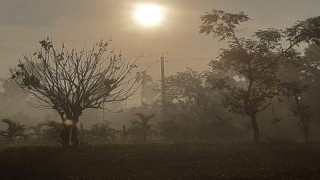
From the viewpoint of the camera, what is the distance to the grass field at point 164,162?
14281 millimetres

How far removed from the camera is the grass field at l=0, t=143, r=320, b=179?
14281mm

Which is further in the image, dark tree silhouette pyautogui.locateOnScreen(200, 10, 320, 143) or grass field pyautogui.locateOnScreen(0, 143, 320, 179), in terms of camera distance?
dark tree silhouette pyautogui.locateOnScreen(200, 10, 320, 143)

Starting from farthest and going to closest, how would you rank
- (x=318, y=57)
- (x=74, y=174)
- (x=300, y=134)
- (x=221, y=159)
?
1. (x=318, y=57)
2. (x=300, y=134)
3. (x=221, y=159)
4. (x=74, y=174)

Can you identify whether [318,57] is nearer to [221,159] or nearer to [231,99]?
[231,99]

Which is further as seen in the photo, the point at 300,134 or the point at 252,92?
the point at 300,134

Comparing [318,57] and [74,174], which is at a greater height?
[318,57]

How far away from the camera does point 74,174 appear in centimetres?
→ 1466

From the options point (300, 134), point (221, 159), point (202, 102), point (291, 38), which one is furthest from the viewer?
point (202, 102)

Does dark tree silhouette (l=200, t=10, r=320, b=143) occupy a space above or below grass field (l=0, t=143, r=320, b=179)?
above

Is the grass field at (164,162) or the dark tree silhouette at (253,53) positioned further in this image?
the dark tree silhouette at (253,53)

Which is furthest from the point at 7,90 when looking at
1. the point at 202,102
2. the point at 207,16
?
the point at 207,16

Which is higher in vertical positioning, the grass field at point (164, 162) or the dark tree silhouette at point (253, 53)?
the dark tree silhouette at point (253, 53)

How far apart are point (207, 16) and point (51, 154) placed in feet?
50.4

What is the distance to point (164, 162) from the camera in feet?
57.0
